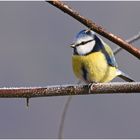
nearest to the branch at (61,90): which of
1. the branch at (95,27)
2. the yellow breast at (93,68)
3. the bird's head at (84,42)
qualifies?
the branch at (95,27)

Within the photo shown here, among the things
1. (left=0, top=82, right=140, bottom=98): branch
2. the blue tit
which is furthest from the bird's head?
(left=0, top=82, right=140, bottom=98): branch

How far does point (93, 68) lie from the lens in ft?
2.07

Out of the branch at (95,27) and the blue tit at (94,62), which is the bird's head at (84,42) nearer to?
the blue tit at (94,62)

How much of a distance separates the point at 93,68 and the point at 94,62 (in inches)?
0.4

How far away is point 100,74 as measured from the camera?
0.60 meters

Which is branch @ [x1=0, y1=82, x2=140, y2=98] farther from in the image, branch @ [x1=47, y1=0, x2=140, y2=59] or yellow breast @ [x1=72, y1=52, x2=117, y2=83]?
yellow breast @ [x1=72, y1=52, x2=117, y2=83]

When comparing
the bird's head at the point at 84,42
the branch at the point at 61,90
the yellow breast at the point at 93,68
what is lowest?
the yellow breast at the point at 93,68

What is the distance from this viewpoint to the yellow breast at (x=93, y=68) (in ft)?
1.93

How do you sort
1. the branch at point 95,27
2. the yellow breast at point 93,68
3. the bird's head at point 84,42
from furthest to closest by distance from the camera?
the yellow breast at point 93,68, the bird's head at point 84,42, the branch at point 95,27

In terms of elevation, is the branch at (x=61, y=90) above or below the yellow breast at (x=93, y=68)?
above

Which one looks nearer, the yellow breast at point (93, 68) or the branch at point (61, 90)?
the branch at point (61, 90)

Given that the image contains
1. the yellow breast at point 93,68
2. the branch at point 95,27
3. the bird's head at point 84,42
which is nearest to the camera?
the branch at point 95,27

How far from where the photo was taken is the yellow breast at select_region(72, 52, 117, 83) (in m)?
0.59

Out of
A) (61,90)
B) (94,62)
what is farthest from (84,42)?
(61,90)
